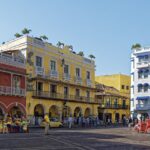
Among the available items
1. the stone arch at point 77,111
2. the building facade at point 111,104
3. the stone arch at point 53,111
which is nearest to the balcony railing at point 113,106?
the building facade at point 111,104

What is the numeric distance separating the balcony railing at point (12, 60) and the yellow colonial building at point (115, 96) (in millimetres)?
20517

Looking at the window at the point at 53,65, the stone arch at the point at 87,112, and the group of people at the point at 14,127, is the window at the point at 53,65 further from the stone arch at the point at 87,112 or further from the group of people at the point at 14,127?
the group of people at the point at 14,127

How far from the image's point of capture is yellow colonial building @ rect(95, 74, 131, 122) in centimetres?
6556

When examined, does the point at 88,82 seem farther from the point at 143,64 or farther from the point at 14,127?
the point at 14,127

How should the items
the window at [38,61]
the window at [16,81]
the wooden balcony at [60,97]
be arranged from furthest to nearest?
the window at [38,61]
the wooden balcony at [60,97]
the window at [16,81]

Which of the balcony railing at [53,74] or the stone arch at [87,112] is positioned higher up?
the balcony railing at [53,74]

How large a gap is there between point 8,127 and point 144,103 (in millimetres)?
36919

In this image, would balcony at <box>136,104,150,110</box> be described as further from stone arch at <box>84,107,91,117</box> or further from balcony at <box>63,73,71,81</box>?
balcony at <box>63,73,71,81</box>

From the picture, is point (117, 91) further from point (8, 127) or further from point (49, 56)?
point (8, 127)

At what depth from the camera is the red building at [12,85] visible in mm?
40562

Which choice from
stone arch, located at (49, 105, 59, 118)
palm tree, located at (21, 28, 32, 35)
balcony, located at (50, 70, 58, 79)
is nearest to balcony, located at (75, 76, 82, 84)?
balcony, located at (50, 70, 58, 79)

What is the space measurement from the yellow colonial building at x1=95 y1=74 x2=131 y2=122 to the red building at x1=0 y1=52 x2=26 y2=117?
799 inches

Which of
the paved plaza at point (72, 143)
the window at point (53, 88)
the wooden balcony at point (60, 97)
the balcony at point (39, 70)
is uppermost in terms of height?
the balcony at point (39, 70)

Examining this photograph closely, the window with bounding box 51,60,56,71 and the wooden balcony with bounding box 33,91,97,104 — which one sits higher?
the window with bounding box 51,60,56,71
